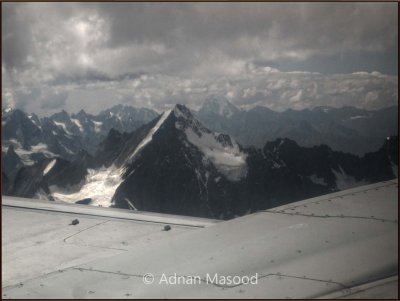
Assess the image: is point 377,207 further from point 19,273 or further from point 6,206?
point 6,206

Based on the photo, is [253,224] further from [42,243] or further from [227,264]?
[42,243]

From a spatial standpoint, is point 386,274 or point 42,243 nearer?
point 386,274

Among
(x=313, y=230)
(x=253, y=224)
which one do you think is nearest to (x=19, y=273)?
(x=253, y=224)

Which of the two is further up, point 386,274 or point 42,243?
point 42,243

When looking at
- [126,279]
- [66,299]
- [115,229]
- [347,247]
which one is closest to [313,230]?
[347,247]

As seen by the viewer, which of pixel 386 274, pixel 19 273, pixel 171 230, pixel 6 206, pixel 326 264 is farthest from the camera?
pixel 6 206

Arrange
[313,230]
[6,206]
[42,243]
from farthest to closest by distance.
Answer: [6,206]
[42,243]
[313,230]

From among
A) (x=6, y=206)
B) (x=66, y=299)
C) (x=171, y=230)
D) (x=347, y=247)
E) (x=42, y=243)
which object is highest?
(x=6, y=206)
